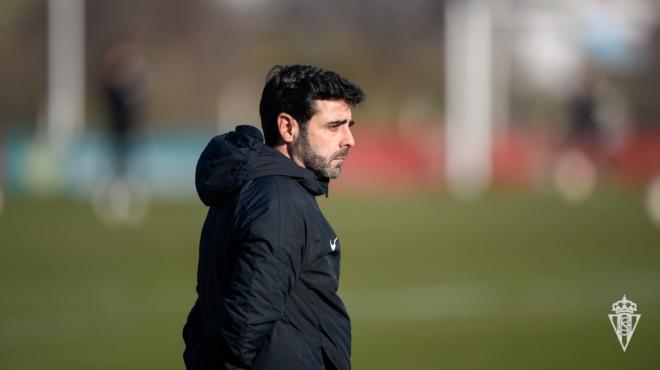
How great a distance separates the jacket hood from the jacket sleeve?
24 centimetres

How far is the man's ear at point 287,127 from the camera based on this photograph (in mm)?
4430

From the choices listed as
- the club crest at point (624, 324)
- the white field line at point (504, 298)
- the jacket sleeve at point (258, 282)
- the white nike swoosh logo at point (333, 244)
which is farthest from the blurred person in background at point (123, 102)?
the jacket sleeve at point (258, 282)

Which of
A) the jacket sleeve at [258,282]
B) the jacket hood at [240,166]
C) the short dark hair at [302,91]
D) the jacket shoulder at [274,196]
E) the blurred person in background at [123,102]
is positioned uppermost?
the blurred person in background at [123,102]

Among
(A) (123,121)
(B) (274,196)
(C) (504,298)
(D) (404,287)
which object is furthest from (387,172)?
(B) (274,196)

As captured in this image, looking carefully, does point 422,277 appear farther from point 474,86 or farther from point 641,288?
point 474,86

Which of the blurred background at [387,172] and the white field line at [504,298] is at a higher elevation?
the blurred background at [387,172]

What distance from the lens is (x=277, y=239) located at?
159 inches

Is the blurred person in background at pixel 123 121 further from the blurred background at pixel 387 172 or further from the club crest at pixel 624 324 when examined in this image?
the club crest at pixel 624 324

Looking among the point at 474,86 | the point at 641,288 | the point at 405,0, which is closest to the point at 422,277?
the point at 641,288

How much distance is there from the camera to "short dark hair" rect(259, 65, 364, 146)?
4383 mm

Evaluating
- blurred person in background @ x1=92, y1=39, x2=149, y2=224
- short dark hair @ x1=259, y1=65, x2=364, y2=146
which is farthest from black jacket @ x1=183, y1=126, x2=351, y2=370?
blurred person in background @ x1=92, y1=39, x2=149, y2=224

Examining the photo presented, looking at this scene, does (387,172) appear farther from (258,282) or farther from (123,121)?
(258,282)

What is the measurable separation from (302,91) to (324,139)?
199mm

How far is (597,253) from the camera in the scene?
53.6ft
